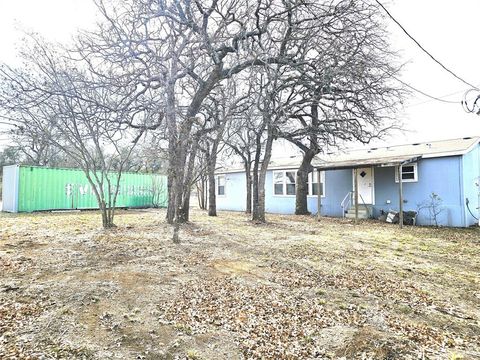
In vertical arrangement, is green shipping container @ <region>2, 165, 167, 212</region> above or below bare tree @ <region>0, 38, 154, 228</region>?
below

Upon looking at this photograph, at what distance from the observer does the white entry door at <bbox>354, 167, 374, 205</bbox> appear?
13062mm

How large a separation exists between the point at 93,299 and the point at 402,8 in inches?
307

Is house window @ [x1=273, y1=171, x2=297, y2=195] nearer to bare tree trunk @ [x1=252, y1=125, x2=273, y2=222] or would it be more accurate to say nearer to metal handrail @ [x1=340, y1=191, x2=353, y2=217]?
metal handrail @ [x1=340, y1=191, x2=353, y2=217]

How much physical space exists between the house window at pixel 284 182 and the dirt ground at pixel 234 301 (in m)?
9.13

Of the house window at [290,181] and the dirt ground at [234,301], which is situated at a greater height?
the house window at [290,181]

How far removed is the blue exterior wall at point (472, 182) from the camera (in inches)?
418

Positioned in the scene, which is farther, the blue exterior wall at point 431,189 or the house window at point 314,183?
the house window at point 314,183

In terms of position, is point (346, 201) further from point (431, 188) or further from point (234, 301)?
point (234, 301)

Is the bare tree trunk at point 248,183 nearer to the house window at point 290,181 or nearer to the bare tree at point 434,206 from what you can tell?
the house window at point 290,181

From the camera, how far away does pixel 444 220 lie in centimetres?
1089

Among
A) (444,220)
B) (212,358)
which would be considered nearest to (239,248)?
(212,358)

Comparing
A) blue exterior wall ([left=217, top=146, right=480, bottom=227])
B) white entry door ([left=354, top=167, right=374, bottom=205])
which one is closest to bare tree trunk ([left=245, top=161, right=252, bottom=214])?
blue exterior wall ([left=217, top=146, right=480, bottom=227])

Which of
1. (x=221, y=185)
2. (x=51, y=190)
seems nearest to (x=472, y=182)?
(x=221, y=185)

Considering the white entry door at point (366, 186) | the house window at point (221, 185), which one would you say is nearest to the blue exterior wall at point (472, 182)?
the white entry door at point (366, 186)
